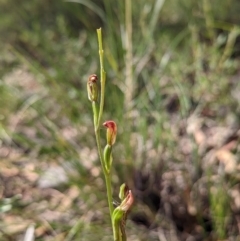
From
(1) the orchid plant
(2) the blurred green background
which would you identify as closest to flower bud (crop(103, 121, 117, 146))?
(1) the orchid plant

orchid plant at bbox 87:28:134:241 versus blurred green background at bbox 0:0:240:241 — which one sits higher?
blurred green background at bbox 0:0:240:241

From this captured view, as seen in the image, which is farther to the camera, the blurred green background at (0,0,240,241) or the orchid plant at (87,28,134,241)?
the blurred green background at (0,0,240,241)

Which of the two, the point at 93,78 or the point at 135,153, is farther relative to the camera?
the point at 135,153

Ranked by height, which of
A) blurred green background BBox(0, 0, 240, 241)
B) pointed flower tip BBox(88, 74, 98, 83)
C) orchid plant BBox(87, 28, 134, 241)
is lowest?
orchid plant BBox(87, 28, 134, 241)

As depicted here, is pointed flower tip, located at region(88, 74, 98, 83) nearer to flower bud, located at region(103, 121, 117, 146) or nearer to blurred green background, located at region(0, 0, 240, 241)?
flower bud, located at region(103, 121, 117, 146)

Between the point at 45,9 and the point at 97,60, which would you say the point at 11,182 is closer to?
the point at 97,60

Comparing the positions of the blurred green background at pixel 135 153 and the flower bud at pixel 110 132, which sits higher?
the blurred green background at pixel 135 153

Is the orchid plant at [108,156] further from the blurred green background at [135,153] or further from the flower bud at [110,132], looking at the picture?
the blurred green background at [135,153]

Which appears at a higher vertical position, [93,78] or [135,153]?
[135,153]

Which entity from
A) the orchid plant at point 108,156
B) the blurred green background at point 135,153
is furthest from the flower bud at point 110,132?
the blurred green background at point 135,153

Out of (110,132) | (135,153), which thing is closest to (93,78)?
(110,132)

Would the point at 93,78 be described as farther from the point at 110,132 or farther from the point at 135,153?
the point at 135,153

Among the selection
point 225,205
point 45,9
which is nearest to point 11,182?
point 225,205
